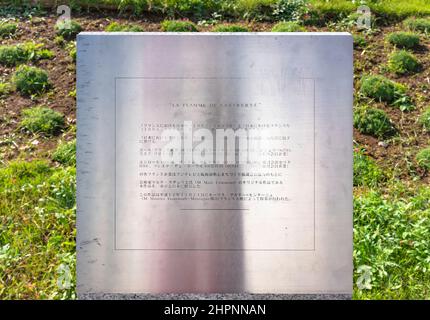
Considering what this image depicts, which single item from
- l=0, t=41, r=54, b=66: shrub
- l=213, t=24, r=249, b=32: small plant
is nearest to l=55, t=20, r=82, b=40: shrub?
l=0, t=41, r=54, b=66: shrub

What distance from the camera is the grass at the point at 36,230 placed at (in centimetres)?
346

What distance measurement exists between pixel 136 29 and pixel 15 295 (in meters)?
3.60

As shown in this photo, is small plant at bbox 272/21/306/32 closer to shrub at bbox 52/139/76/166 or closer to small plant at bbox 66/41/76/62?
small plant at bbox 66/41/76/62

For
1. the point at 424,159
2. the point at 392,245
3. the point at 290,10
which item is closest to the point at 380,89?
the point at 424,159

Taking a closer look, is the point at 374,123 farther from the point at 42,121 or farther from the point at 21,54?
the point at 21,54

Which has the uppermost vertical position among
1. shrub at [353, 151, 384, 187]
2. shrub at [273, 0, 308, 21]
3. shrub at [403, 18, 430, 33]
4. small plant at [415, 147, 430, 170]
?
shrub at [273, 0, 308, 21]

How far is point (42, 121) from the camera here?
17.0 ft

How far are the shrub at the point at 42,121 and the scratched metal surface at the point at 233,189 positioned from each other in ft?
6.94

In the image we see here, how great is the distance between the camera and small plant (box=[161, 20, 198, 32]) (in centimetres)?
622

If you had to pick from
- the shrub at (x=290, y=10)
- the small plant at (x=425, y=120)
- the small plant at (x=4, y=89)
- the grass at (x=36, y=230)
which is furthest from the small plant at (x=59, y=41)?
the small plant at (x=425, y=120)

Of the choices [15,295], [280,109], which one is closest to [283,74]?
[280,109]

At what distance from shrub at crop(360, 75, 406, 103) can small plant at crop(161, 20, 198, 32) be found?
2026 mm

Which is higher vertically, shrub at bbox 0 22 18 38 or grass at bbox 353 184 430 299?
shrub at bbox 0 22 18 38

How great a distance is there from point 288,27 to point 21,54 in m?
2.95
